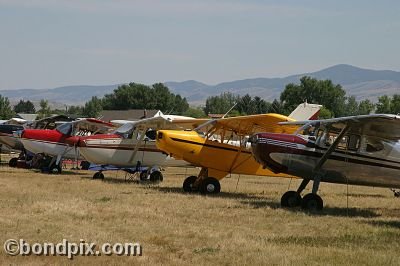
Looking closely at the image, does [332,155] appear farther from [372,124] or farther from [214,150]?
[214,150]

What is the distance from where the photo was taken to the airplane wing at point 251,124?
16.7 meters

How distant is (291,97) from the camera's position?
11250cm

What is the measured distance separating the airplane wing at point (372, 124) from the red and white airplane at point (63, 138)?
13368 millimetres

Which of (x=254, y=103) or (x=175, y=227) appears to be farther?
(x=254, y=103)

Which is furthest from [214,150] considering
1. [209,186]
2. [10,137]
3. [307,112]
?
[10,137]

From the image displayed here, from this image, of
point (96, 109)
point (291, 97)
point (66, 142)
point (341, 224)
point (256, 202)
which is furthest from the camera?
point (96, 109)

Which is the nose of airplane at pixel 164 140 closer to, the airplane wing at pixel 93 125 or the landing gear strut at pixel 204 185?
the landing gear strut at pixel 204 185

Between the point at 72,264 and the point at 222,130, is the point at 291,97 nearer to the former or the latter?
the point at 222,130

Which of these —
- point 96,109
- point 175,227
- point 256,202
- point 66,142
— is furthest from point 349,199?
point 96,109

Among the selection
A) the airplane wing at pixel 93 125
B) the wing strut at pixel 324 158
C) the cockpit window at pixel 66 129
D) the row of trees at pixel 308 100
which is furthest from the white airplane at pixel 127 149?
the row of trees at pixel 308 100

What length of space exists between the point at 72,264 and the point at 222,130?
36.6 ft

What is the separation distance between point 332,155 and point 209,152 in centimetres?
449

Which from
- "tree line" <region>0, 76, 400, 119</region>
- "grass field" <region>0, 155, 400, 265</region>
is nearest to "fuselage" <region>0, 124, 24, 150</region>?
"grass field" <region>0, 155, 400, 265</region>

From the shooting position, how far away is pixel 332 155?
46.9 feet
